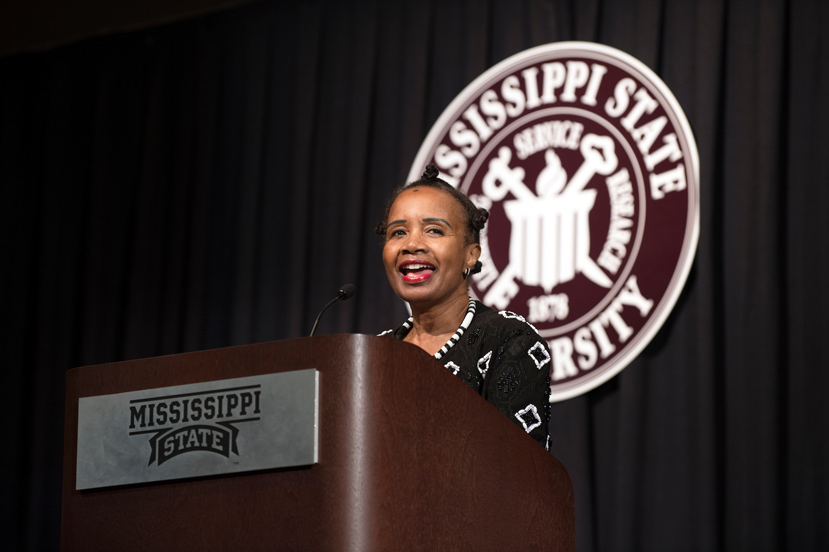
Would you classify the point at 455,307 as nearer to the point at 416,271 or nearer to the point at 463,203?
the point at 416,271

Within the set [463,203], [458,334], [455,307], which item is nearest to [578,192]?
[463,203]

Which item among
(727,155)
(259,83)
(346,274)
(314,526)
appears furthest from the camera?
(259,83)

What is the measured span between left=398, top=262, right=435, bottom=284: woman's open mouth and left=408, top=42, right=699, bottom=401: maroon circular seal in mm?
1671

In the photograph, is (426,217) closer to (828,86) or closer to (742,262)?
(742,262)

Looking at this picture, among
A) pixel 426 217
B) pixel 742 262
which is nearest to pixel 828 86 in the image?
pixel 742 262

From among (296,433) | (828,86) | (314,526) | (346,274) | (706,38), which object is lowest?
(314,526)

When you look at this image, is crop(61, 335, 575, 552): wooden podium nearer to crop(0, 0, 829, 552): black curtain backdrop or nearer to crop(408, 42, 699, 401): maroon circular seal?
crop(0, 0, 829, 552): black curtain backdrop

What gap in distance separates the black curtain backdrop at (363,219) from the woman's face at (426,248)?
5.41 feet

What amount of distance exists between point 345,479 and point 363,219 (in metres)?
3.23

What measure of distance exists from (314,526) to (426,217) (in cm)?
99

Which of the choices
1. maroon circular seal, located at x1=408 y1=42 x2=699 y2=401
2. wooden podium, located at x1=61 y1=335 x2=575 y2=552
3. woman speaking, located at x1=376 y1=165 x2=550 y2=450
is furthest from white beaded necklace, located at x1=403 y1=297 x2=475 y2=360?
maroon circular seal, located at x1=408 y1=42 x2=699 y2=401

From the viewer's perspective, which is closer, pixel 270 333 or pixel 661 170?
pixel 661 170

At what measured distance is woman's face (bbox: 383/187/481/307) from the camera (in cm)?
205

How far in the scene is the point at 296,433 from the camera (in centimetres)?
121
